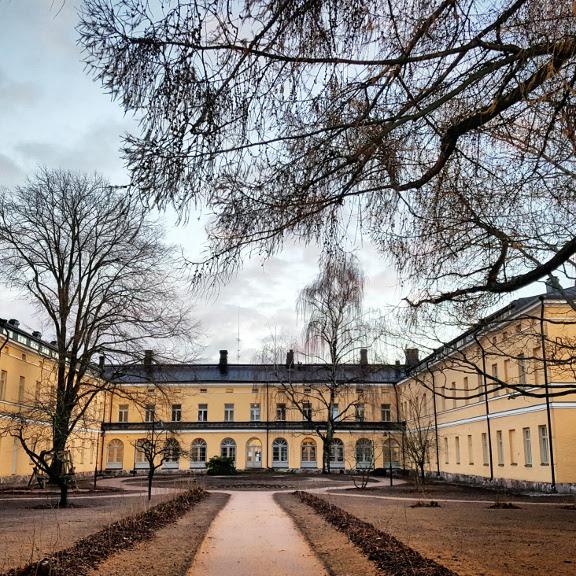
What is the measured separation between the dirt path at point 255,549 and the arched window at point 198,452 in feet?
126

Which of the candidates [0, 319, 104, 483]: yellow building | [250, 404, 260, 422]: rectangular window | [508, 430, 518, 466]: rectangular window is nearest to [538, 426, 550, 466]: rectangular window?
[508, 430, 518, 466]: rectangular window

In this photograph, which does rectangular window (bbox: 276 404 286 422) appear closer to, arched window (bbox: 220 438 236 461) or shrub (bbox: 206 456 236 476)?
arched window (bbox: 220 438 236 461)

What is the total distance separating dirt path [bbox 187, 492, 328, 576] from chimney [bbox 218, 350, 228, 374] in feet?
136

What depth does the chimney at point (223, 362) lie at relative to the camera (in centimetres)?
5875

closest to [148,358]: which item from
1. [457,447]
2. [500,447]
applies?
[500,447]

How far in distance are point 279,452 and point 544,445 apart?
2935cm

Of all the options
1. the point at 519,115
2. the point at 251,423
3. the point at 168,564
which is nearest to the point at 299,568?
the point at 168,564

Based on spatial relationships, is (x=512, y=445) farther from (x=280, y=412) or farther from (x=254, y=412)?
(x=254, y=412)

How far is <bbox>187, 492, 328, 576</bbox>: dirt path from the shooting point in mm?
8930

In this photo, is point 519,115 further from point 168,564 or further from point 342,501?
point 342,501

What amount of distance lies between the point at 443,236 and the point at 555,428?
79.0ft

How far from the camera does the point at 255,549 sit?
11.0 meters

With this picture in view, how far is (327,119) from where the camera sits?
4.32 meters

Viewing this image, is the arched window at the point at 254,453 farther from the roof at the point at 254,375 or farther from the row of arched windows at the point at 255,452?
the roof at the point at 254,375
